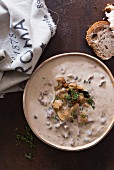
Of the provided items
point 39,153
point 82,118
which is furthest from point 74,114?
point 39,153

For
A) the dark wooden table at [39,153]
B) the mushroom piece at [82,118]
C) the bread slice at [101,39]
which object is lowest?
the dark wooden table at [39,153]

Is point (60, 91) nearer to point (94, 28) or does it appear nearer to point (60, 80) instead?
point (60, 80)

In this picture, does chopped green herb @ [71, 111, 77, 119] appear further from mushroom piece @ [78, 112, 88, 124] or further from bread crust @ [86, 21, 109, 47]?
bread crust @ [86, 21, 109, 47]

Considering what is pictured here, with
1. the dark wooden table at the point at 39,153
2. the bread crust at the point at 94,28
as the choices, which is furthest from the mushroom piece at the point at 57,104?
the bread crust at the point at 94,28

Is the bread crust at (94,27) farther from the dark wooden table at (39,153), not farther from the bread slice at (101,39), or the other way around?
the dark wooden table at (39,153)

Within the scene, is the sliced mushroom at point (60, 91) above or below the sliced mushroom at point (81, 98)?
above

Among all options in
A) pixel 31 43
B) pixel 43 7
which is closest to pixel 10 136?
pixel 31 43

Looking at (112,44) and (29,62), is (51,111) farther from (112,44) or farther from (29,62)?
(112,44)
